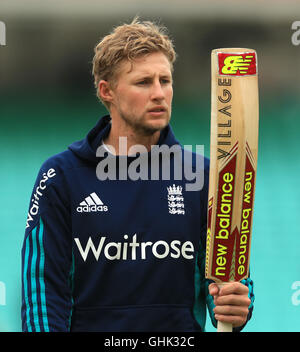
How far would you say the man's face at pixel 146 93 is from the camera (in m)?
2.10

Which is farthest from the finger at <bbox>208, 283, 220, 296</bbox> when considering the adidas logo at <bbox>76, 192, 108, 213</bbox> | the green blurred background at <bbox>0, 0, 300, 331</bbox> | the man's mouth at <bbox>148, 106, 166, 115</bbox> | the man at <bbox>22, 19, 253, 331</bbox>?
the green blurred background at <bbox>0, 0, 300, 331</bbox>

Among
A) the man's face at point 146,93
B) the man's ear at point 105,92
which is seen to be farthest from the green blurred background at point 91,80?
the man's face at point 146,93

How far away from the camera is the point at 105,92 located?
226 cm

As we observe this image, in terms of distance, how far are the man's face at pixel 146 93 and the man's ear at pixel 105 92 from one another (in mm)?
69

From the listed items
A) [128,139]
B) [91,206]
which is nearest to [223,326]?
[91,206]

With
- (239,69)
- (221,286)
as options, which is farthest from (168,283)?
(239,69)

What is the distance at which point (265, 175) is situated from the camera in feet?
21.0

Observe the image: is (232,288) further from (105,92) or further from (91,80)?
(91,80)

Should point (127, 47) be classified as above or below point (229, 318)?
above

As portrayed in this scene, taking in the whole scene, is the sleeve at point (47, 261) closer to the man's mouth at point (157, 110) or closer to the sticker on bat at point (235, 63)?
the man's mouth at point (157, 110)

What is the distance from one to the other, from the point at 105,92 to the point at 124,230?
1.47 feet

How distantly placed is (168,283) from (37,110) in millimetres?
5106

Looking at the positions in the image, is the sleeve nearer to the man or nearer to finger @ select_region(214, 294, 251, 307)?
the man

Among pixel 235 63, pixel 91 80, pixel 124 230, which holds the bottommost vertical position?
pixel 124 230
